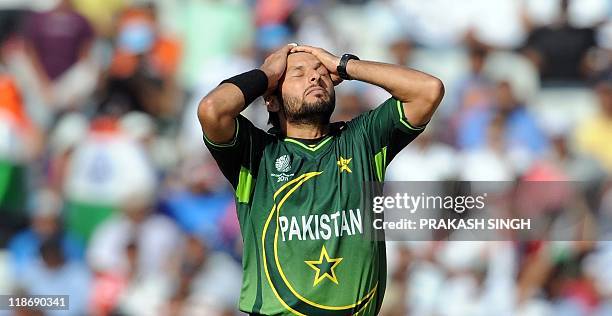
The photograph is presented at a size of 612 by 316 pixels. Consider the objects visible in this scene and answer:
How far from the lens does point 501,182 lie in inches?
302

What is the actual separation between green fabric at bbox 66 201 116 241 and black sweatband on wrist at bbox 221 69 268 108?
3792 millimetres

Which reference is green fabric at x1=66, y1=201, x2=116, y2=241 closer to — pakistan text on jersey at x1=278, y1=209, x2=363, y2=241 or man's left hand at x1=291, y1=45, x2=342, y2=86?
man's left hand at x1=291, y1=45, x2=342, y2=86

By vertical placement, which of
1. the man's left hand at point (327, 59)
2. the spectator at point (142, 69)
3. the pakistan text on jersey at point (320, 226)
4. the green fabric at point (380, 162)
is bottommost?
the pakistan text on jersey at point (320, 226)

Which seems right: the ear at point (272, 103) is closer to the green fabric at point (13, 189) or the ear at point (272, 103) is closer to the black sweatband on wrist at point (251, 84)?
the black sweatband on wrist at point (251, 84)

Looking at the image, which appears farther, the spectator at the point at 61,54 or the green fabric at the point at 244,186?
the spectator at the point at 61,54

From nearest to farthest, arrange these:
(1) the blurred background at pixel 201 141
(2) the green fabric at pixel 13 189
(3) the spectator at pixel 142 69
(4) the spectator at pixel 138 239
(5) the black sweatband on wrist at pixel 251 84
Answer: (5) the black sweatband on wrist at pixel 251 84 → (1) the blurred background at pixel 201 141 → (4) the spectator at pixel 138 239 → (2) the green fabric at pixel 13 189 → (3) the spectator at pixel 142 69

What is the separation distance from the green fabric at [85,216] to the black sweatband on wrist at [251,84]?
3.79 m

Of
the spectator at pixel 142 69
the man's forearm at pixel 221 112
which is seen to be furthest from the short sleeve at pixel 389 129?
the spectator at pixel 142 69

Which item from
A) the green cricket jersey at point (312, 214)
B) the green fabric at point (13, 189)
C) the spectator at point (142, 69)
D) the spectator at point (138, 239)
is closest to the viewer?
the green cricket jersey at point (312, 214)

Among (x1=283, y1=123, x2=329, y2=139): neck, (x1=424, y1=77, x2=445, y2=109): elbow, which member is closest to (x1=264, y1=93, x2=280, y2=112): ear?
(x1=283, y1=123, x2=329, y2=139): neck

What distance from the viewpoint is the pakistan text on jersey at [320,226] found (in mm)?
4188

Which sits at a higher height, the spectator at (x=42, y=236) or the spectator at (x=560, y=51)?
the spectator at (x=560, y=51)

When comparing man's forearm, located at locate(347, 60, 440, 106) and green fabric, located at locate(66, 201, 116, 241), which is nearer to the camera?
man's forearm, located at locate(347, 60, 440, 106)

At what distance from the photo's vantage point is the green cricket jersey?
415 cm
